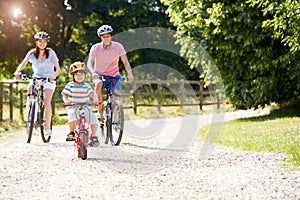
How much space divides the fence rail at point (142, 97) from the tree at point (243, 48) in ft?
16.4

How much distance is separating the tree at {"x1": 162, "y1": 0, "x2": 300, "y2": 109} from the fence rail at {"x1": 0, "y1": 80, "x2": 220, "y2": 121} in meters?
5.00

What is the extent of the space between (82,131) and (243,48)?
8.00 m

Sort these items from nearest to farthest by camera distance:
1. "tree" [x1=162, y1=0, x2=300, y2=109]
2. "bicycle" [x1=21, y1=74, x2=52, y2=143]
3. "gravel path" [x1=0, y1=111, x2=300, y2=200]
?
1. "gravel path" [x1=0, y1=111, x2=300, y2=200]
2. "bicycle" [x1=21, y1=74, x2=52, y2=143]
3. "tree" [x1=162, y1=0, x2=300, y2=109]

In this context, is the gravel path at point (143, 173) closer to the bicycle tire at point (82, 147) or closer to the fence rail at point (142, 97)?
the bicycle tire at point (82, 147)

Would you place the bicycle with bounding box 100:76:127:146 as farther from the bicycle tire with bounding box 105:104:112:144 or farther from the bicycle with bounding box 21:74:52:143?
the bicycle with bounding box 21:74:52:143

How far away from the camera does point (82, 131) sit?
7305 mm

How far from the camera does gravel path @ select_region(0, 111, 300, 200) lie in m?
5.28

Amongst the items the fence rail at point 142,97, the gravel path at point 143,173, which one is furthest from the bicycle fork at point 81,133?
the fence rail at point 142,97

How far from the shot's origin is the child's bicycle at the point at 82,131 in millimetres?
7304

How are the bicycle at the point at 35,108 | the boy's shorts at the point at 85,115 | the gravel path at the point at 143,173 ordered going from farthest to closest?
the bicycle at the point at 35,108
the boy's shorts at the point at 85,115
the gravel path at the point at 143,173

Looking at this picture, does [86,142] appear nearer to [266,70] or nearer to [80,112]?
[80,112]

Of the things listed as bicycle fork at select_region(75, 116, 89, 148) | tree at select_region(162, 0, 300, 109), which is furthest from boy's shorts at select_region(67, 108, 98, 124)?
tree at select_region(162, 0, 300, 109)

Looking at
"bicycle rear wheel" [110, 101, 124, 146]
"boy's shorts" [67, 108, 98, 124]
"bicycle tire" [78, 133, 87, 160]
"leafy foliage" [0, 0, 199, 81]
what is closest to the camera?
"bicycle tire" [78, 133, 87, 160]

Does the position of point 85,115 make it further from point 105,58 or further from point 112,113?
point 105,58
